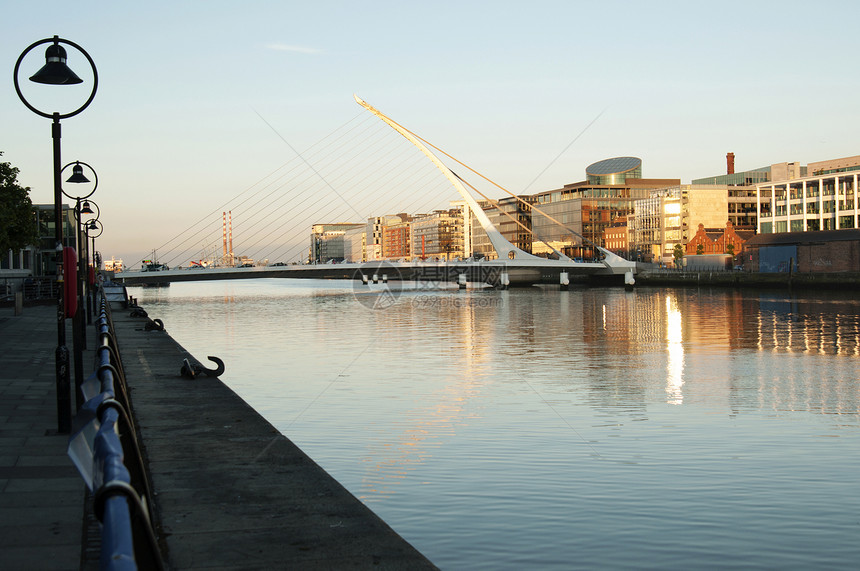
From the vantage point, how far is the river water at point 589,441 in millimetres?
9773

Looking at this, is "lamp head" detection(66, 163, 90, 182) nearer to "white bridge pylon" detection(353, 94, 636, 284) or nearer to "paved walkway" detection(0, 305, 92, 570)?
"paved walkway" detection(0, 305, 92, 570)

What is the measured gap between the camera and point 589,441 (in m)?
15.6

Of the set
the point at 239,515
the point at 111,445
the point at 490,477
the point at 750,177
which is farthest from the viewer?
the point at 750,177

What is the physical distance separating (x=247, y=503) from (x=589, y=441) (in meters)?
9.07

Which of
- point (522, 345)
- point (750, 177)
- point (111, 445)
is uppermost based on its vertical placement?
point (750, 177)

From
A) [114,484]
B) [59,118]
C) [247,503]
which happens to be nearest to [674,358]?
[59,118]

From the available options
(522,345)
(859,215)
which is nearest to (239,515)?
(522,345)

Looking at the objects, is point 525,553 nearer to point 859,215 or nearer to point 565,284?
point 565,284

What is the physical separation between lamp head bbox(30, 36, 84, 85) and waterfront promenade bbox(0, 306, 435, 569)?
15.8ft

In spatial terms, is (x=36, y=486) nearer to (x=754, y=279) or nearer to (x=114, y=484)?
(x=114, y=484)

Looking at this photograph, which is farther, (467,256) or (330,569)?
(467,256)

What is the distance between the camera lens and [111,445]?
3.71 metres

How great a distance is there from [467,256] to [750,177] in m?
72.3

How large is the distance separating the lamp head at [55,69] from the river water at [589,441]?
6.94 meters
